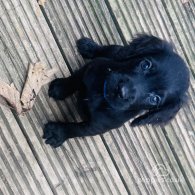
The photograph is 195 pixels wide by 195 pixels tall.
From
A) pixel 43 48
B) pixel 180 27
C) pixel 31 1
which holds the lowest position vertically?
pixel 180 27

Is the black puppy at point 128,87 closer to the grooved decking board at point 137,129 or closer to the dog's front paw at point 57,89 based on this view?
the dog's front paw at point 57,89

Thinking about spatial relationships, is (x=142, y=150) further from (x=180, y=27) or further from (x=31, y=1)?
(x=31, y=1)

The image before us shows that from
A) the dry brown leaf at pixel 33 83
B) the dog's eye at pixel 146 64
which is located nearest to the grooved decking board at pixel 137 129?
the dry brown leaf at pixel 33 83

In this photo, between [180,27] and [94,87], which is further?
[180,27]

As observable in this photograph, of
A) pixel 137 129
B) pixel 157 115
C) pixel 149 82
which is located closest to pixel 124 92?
pixel 149 82

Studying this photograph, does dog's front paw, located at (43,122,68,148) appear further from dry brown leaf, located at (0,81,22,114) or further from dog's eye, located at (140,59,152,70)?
dog's eye, located at (140,59,152,70)

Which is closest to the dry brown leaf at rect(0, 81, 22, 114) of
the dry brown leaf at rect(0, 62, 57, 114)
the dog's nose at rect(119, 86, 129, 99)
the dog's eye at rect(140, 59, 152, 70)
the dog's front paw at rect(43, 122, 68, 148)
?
the dry brown leaf at rect(0, 62, 57, 114)

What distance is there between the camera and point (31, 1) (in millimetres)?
2803

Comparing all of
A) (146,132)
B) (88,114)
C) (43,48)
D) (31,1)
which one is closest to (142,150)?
(146,132)

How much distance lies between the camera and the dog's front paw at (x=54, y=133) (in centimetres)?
269

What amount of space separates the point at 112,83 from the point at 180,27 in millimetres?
1365

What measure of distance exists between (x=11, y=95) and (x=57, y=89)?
30cm

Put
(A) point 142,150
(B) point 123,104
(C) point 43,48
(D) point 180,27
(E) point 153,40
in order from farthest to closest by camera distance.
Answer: (D) point 180,27, (A) point 142,150, (C) point 43,48, (E) point 153,40, (B) point 123,104

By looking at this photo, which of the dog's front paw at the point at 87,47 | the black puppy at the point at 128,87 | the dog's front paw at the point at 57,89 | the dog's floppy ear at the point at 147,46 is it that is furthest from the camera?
the dog's front paw at the point at 87,47
